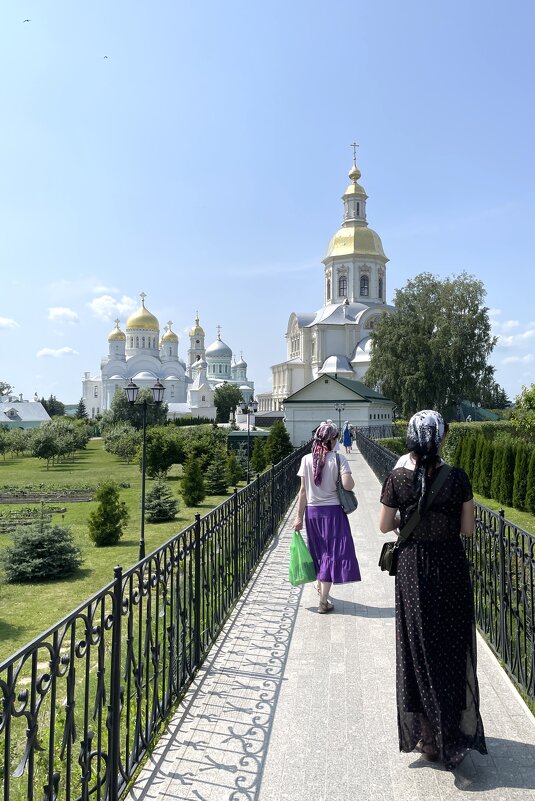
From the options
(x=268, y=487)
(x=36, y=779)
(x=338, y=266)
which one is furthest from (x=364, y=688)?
(x=338, y=266)

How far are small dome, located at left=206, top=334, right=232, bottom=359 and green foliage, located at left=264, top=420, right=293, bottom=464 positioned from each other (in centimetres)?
6730

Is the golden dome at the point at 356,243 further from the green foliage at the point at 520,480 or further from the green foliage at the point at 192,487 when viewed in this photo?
the green foliage at the point at 520,480

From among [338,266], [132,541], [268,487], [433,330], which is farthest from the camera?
[338,266]

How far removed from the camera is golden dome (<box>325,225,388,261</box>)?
64.6m

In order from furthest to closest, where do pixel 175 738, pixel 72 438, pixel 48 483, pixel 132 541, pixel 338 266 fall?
pixel 338 266 < pixel 72 438 < pixel 48 483 < pixel 132 541 < pixel 175 738

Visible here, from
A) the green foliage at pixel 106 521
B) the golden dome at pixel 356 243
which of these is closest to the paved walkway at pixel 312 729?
the green foliage at pixel 106 521

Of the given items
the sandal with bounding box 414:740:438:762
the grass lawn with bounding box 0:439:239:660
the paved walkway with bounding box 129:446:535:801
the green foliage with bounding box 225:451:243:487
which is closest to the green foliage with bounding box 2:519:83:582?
the grass lawn with bounding box 0:439:239:660

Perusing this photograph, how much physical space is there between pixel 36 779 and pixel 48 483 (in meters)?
23.8

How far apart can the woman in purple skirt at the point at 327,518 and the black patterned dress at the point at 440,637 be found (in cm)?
254

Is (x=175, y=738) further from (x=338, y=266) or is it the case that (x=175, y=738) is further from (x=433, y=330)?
(x=338, y=266)

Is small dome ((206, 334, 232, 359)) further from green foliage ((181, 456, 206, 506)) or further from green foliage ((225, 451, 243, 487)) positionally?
green foliage ((181, 456, 206, 506))

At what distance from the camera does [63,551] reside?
10.5 meters

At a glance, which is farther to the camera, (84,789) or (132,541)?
(132,541)

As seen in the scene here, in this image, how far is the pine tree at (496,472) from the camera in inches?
673
